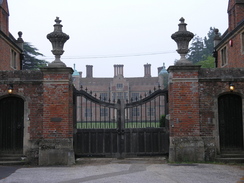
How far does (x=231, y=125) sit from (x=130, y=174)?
4.29 meters

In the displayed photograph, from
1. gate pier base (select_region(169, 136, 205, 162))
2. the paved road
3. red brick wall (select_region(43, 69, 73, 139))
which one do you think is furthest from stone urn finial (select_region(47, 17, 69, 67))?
gate pier base (select_region(169, 136, 205, 162))

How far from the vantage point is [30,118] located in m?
10.3

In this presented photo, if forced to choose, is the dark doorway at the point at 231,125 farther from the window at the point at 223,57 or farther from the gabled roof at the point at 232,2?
the window at the point at 223,57

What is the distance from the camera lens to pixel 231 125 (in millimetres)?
10594

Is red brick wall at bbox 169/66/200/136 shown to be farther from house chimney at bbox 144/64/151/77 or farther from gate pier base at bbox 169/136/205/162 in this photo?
house chimney at bbox 144/64/151/77

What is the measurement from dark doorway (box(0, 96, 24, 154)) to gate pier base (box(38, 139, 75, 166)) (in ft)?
3.05

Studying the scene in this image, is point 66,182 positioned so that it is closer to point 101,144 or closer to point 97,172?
point 97,172

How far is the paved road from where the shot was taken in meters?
7.32

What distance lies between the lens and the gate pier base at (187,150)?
10.1m

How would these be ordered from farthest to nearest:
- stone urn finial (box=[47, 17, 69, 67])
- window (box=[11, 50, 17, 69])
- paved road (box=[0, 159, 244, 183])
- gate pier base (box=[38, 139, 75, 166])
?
window (box=[11, 50, 17, 69])
stone urn finial (box=[47, 17, 69, 67])
gate pier base (box=[38, 139, 75, 166])
paved road (box=[0, 159, 244, 183])

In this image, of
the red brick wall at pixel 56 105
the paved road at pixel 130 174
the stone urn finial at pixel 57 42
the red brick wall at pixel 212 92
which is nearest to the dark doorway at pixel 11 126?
the red brick wall at pixel 56 105

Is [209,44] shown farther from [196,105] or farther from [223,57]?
[196,105]

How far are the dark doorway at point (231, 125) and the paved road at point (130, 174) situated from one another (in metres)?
1.32

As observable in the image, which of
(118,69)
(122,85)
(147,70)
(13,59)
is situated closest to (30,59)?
(13,59)
